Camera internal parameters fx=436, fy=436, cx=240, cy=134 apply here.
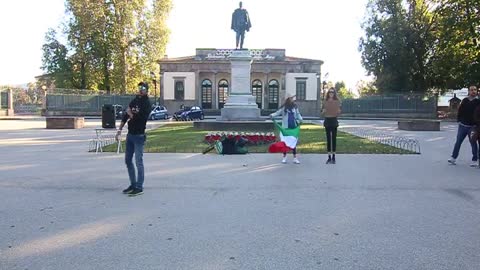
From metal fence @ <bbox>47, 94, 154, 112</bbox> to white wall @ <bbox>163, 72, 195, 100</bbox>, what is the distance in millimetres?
5331

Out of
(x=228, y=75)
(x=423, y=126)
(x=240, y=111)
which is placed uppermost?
(x=228, y=75)

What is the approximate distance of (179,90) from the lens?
5809cm

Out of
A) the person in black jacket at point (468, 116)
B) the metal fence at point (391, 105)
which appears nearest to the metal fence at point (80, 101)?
the metal fence at point (391, 105)

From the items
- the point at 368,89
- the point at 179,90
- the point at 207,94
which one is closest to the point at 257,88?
the point at 207,94

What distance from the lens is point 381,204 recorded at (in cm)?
671

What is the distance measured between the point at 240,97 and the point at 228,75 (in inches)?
1366

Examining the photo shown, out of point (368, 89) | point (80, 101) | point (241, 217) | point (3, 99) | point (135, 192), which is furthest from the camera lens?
point (368, 89)

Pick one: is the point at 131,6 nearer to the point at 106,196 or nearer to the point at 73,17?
the point at 73,17

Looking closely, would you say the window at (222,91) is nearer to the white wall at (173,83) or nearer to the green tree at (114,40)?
the white wall at (173,83)

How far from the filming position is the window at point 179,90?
58.0 m

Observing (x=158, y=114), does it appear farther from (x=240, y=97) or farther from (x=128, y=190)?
(x=128, y=190)

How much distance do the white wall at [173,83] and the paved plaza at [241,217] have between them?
47.7 meters

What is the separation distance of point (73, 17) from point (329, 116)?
172 feet

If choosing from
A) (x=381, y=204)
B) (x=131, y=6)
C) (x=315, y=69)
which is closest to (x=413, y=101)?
(x=315, y=69)
